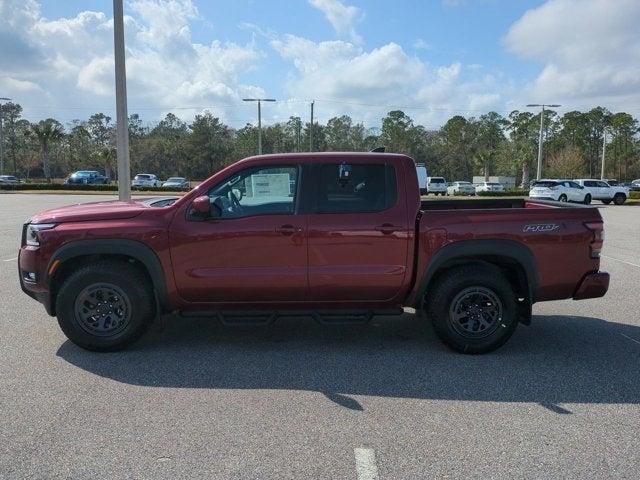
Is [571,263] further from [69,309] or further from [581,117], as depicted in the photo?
[581,117]

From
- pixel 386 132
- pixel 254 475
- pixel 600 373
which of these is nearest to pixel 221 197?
pixel 254 475

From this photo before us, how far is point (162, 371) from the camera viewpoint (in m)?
4.77

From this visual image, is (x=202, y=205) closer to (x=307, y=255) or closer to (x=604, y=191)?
(x=307, y=255)

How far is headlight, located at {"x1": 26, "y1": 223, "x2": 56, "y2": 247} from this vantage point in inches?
201

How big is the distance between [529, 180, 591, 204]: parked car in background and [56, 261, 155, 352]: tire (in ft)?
106

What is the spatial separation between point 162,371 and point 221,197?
5.35 feet

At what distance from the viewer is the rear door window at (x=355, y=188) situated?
17.0ft

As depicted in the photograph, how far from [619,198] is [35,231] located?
1487 inches

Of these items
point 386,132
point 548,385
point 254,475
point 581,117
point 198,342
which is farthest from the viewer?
point 581,117

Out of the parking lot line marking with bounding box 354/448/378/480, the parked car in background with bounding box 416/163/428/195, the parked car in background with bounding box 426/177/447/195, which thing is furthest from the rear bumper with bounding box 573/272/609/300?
the parked car in background with bounding box 426/177/447/195

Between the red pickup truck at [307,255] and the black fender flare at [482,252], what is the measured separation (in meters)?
0.01

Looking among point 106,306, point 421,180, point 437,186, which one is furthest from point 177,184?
point 106,306

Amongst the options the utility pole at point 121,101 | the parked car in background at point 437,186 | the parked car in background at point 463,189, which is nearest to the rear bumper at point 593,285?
the utility pole at point 121,101

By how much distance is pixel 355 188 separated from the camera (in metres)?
5.23
